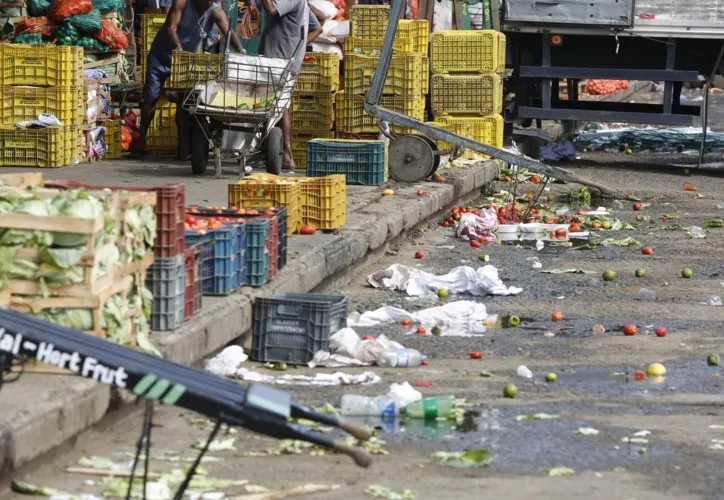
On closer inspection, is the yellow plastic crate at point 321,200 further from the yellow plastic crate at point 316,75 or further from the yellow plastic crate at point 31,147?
the yellow plastic crate at point 316,75

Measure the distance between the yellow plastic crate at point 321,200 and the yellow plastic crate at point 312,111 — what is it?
5.24 metres

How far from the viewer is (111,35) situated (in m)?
16.7

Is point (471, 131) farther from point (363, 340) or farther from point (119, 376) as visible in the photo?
point (119, 376)

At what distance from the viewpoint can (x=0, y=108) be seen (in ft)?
46.3

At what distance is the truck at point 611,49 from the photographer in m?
19.4

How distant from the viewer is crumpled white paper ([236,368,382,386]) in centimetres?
698

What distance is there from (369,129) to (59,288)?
396 inches

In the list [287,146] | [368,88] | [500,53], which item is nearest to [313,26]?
[368,88]

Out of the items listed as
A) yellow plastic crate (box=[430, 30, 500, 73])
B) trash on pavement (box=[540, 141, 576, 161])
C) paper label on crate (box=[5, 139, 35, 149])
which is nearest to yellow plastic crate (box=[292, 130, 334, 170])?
yellow plastic crate (box=[430, 30, 500, 73])

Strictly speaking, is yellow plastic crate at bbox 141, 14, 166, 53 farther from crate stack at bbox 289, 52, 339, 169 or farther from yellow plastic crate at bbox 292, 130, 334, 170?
yellow plastic crate at bbox 292, 130, 334, 170

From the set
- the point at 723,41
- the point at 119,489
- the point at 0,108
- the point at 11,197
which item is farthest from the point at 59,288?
the point at 723,41

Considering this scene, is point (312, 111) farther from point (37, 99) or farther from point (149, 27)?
point (37, 99)

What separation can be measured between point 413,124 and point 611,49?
721 cm

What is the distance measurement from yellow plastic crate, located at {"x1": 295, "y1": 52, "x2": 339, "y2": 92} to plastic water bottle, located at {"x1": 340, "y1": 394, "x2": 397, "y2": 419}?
964 centimetres
